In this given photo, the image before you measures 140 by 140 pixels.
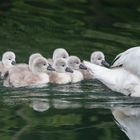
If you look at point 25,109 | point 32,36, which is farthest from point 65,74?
point 32,36

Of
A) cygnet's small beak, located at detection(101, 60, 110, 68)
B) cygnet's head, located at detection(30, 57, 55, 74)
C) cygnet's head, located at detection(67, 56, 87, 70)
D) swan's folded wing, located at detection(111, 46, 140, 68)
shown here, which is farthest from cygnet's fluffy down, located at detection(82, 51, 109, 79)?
swan's folded wing, located at detection(111, 46, 140, 68)

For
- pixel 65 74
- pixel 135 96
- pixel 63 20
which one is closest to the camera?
pixel 135 96

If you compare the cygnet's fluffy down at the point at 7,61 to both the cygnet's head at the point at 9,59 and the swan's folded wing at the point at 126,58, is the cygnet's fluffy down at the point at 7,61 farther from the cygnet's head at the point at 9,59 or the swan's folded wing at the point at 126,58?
the swan's folded wing at the point at 126,58

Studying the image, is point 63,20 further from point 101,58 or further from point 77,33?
point 101,58

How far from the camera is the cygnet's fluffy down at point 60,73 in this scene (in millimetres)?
7648

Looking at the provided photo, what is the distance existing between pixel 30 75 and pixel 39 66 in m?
0.19

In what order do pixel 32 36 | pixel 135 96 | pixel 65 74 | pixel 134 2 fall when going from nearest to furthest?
pixel 135 96 → pixel 65 74 → pixel 32 36 → pixel 134 2

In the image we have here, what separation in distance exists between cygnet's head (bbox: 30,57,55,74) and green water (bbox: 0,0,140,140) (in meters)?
0.27

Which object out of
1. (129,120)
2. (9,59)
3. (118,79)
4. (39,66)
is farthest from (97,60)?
(129,120)

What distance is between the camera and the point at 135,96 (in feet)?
A: 23.5

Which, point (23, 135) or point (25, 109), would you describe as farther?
point (25, 109)

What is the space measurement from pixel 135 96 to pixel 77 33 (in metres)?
2.80

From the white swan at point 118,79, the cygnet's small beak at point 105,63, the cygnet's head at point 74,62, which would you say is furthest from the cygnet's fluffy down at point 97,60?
the white swan at point 118,79

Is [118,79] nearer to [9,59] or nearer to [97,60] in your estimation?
[97,60]
